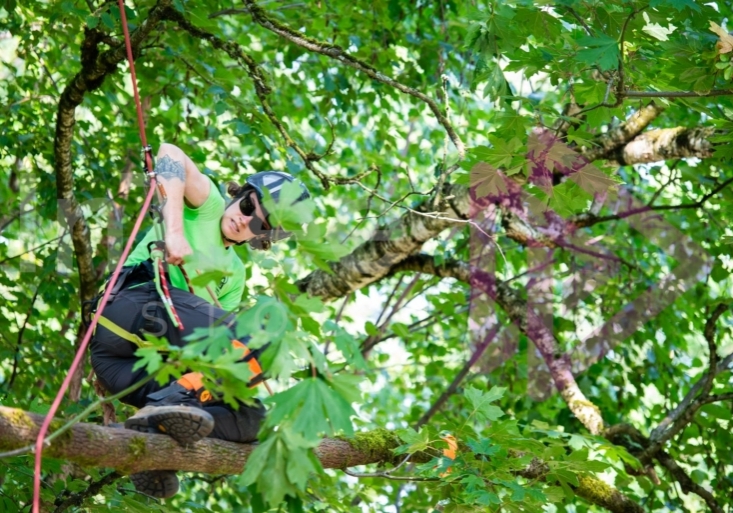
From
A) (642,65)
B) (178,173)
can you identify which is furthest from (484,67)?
(178,173)

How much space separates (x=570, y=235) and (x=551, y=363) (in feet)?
3.29

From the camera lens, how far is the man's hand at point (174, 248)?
261 cm

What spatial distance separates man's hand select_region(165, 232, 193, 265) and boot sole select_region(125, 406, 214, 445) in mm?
473

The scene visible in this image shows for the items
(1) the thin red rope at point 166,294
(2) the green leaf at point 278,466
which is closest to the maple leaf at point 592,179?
(1) the thin red rope at point 166,294

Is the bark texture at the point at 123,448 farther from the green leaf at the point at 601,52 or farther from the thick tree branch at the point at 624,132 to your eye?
the thick tree branch at the point at 624,132

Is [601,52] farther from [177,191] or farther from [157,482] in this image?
[157,482]

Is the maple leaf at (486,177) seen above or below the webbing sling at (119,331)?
above

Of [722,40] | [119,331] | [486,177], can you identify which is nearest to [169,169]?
[119,331]

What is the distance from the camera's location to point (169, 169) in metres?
2.86

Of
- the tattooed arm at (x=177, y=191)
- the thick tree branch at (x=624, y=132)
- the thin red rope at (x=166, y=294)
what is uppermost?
the thick tree branch at (x=624, y=132)

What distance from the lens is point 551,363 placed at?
4703 mm

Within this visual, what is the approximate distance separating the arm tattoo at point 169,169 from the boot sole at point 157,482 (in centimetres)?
94

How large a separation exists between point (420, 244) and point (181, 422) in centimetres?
263

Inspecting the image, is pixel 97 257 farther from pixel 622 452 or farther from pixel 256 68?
pixel 622 452
